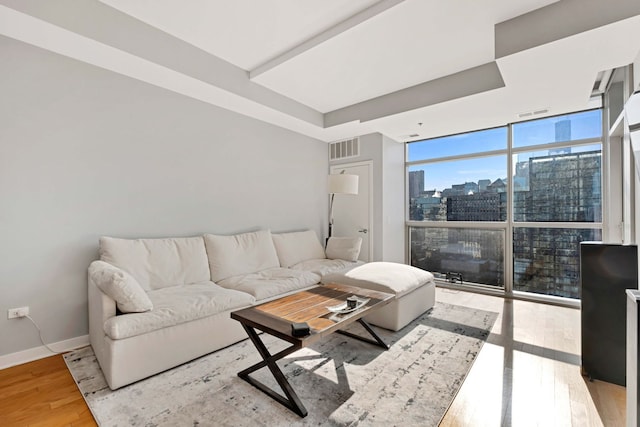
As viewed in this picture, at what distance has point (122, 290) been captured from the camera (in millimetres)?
2037

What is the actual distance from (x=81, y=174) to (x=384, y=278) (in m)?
2.99

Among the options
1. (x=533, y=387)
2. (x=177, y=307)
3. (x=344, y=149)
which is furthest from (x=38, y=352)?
(x=344, y=149)

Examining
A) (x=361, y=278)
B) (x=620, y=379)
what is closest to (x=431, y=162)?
(x=361, y=278)

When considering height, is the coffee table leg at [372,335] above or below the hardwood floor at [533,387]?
above

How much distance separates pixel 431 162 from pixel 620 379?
11.8 feet

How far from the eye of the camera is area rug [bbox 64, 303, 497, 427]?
1691mm

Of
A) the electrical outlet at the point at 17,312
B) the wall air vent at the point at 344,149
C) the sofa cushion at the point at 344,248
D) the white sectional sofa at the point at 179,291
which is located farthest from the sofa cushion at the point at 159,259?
the wall air vent at the point at 344,149

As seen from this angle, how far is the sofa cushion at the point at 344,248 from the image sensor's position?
173 inches

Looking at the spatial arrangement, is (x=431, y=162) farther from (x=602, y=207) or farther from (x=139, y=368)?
(x=139, y=368)

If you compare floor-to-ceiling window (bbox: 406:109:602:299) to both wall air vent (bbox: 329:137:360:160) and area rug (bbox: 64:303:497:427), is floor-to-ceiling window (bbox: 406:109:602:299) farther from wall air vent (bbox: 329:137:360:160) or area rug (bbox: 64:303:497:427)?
area rug (bbox: 64:303:497:427)

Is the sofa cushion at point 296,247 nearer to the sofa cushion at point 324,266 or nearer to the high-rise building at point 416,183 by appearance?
the sofa cushion at point 324,266

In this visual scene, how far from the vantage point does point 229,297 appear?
259cm

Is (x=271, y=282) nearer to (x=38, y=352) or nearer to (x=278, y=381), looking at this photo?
(x=278, y=381)

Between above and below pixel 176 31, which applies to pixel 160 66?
below
